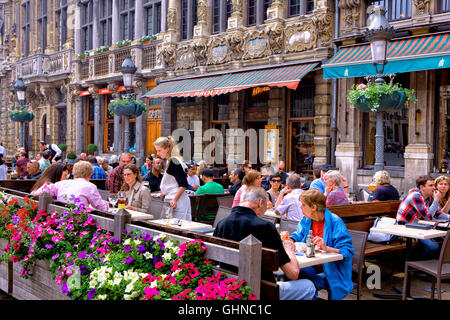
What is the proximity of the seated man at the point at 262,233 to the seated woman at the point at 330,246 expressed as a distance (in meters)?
0.46

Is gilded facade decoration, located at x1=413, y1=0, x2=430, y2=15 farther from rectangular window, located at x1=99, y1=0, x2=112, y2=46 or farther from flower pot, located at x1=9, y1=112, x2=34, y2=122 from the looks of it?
flower pot, located at x1=9, y1=112, x2=34, y2=122

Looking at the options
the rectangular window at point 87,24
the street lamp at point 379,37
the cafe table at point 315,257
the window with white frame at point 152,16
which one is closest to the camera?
the cafe table at point 315,257

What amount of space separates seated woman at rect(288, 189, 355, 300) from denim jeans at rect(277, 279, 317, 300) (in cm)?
46

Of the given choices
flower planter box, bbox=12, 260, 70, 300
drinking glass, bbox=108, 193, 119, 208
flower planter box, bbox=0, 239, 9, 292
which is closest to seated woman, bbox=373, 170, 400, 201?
drinking glass, bbox=108, 193, 119, 208

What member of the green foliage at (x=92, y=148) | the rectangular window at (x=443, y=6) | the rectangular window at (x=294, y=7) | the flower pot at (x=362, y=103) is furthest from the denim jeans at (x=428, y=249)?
the green foliage at (x=92, y=148)

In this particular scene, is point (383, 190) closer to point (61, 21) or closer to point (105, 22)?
point (105, 22)

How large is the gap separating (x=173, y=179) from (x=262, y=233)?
11.1 ft

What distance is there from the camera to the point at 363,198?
1026cm

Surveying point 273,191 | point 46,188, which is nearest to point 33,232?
point 46,188

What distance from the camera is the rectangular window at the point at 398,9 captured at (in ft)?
39.5

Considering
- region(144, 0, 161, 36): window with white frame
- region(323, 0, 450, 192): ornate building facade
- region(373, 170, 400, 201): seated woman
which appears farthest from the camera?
region(144, 0, 161, 36): window with white frame

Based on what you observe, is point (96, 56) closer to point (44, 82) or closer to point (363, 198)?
point (44, 82)

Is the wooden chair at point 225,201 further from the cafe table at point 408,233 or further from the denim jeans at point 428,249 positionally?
the denim jeans at point 428,249

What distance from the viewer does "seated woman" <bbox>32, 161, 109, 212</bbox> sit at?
5914mm
